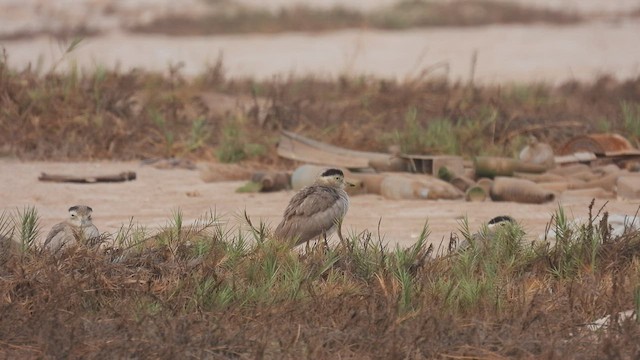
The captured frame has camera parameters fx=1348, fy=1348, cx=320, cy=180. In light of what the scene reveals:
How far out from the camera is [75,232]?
7500 mm

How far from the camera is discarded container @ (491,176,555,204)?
36.1 feet

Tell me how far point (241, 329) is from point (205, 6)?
2632 centimetres

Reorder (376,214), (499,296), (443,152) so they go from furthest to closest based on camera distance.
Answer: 1. (443,152)
2. (376,214)
3. (499,296)

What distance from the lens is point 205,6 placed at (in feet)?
105

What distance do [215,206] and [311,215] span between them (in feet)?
4.70

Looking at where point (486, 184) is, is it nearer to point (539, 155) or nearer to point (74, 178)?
point (539, 155)

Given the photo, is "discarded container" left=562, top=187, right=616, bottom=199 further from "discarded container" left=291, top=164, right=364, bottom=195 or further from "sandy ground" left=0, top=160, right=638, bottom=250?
"discarded container" left=291, top=164, right=364, bottom=195

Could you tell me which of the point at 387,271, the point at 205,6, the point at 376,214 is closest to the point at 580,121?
the point at 376,214

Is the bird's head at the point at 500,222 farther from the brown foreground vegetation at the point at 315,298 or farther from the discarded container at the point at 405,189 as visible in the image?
the discarded container at the point at 405,189

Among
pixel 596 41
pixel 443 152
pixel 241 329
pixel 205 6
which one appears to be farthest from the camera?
pixel 205 6

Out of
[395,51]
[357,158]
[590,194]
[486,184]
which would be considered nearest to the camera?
[590,194]

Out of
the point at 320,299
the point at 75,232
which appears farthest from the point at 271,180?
the point at 320,299

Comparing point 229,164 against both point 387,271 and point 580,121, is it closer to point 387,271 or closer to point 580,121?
point 580,121

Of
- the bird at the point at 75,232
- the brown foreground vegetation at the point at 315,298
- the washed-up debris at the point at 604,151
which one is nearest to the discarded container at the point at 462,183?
the washed-up debris at the point at 604,151
